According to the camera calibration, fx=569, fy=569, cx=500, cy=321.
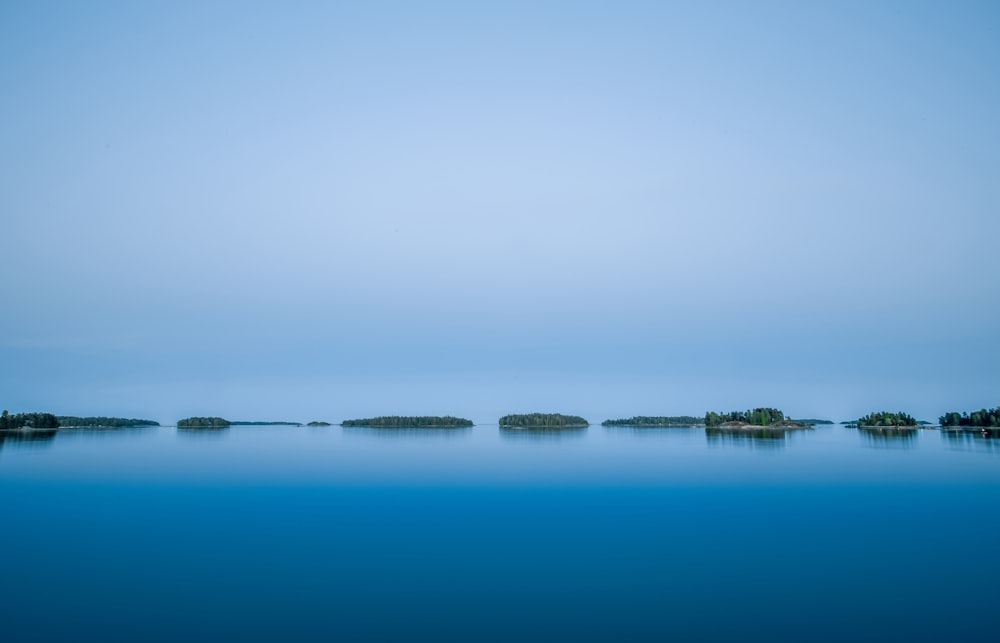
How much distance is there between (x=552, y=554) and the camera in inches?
801

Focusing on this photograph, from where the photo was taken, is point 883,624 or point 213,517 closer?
point 883,624

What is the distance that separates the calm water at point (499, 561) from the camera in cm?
1371

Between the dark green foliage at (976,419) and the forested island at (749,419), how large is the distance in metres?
44.8

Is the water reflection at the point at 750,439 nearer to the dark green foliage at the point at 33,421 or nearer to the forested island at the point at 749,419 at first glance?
Result: the forested island at the point at 749,419

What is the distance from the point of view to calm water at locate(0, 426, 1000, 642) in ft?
45.0

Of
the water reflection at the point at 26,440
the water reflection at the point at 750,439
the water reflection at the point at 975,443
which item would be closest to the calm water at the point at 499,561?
the water reflection at the point at 975,443

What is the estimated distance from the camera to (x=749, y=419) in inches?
7338

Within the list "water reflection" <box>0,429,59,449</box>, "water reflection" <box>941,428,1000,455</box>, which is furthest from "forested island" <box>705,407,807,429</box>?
"water reflection" <box>0,429,59,449</box>

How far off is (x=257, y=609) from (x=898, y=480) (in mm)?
46668

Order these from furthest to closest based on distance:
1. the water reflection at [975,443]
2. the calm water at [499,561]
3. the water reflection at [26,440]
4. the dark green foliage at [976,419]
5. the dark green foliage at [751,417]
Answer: the dark green foliage at [751,417] < the dark green foliage at [976,419] < the water reflection at [26,440] < the water reflection at [975,443] < the calm water at [499,561]

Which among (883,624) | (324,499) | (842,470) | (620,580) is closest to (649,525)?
(620,580)

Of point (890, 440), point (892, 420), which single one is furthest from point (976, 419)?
point (890, 440)

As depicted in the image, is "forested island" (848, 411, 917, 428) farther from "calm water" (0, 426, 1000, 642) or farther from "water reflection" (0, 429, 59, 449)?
"water reflection" (0, 429, 59, 449)

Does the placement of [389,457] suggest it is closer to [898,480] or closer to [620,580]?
[898,480]
